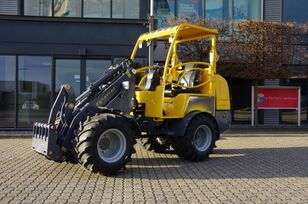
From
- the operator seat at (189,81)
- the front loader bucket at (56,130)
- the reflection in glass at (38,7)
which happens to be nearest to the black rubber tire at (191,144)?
the operator seat at (189,81)

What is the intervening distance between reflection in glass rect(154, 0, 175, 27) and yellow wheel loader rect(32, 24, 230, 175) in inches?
340

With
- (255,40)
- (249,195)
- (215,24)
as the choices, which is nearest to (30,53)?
(215,24)

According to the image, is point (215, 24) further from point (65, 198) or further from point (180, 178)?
point (65, 198)

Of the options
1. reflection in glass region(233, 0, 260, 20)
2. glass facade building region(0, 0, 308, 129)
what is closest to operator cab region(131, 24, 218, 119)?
glass facade building region(0, 0, 308, 129)

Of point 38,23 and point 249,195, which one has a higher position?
point 38,23

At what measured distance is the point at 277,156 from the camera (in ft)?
41.0

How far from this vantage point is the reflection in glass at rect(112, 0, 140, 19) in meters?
19.8

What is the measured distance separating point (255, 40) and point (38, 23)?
853 cm

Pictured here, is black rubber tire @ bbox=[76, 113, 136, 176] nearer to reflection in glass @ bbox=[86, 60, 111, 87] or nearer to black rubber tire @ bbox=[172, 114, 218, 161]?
black rubber tire @ bbox=[172, 114, 218, 161]

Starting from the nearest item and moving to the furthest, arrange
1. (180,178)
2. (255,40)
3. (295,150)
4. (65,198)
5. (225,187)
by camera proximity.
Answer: (65,198)
(225,187)
(180,178)
(295,150)
(255,40)

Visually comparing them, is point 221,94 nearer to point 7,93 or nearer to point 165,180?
point 165,180

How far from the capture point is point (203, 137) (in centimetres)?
1202

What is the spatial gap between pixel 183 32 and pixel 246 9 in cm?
1017

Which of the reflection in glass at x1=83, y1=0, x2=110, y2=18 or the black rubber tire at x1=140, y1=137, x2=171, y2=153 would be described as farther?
the reflection in glass at x1=83, y1=0, x2=110, y2=18
